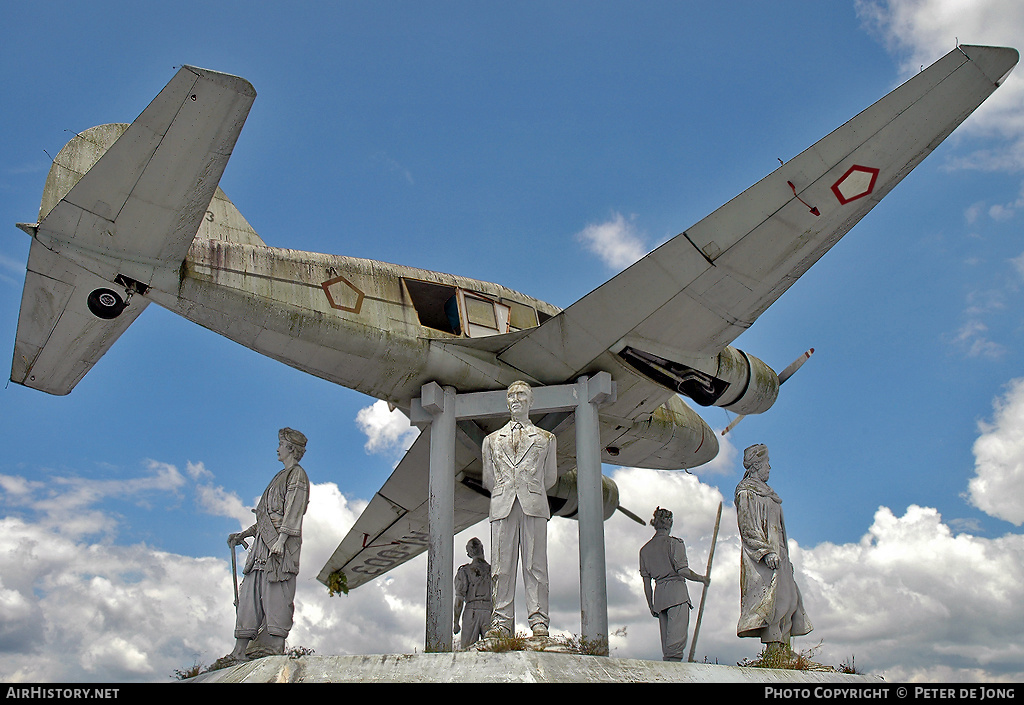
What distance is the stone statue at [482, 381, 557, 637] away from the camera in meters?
9.52

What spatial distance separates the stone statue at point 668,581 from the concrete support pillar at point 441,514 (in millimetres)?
3699

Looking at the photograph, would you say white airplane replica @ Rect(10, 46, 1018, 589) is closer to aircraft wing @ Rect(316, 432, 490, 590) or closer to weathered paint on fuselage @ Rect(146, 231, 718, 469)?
weathered paint on fuselage @ Rect(146, 231, 718, 469)

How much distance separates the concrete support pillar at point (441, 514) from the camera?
1278 cm

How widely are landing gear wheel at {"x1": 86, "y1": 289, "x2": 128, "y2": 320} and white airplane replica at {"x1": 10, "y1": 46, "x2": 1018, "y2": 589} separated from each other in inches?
0.9

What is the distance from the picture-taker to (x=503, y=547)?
9.68 meters

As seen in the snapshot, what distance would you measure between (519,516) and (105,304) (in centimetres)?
708

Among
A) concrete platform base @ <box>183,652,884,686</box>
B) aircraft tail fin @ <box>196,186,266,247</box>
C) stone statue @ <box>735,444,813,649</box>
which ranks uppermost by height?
aircraft tail fin @ <box>196,186,266,247</box>

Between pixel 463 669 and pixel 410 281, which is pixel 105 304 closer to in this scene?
pixel 410 281

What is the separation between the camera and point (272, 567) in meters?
10.7

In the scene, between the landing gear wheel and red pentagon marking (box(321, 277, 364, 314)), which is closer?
the landing gear wheel

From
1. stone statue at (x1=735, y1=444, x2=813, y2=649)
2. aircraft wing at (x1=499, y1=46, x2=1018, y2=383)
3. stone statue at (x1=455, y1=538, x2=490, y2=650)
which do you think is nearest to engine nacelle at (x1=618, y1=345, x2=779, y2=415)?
aircraft wing at (x1=499, y1=46, x2=1018, y2=383)

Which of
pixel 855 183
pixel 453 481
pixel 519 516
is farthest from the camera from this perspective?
pixel 453 481

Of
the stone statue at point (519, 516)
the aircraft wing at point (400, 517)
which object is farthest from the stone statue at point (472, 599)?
the stone statue at point (519, 516)

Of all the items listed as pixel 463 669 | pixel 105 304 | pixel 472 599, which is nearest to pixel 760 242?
pixel 463 669
